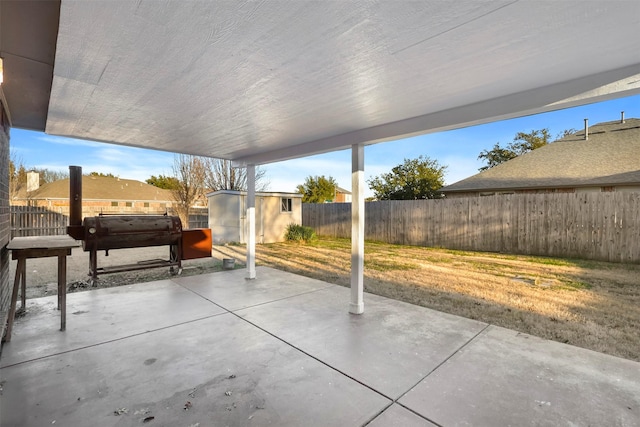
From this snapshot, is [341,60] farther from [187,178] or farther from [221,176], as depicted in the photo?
[221,176]

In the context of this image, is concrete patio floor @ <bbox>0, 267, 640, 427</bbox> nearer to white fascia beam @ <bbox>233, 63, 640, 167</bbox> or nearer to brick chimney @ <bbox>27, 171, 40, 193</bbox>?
white fascia beam @ <bbox>233, 63, 640, 167</bbox>

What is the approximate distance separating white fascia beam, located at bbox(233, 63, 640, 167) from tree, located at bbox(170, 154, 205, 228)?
13.6 metres

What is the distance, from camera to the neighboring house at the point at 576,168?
932 cm

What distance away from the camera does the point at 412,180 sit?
17.1m

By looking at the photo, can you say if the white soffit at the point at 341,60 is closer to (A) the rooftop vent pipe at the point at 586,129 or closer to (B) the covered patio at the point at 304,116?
(B) the covered patio at the point at 304,116

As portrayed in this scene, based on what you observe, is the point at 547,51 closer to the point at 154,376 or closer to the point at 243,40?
the point at 243,40

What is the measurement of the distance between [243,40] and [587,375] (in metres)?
3.64

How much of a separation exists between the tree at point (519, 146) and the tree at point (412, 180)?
540 cm

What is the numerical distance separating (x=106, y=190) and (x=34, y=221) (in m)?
11.6

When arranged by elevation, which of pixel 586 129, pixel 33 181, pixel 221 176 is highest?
pixel 586 129

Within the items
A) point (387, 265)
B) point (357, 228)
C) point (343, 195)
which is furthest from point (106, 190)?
point (343, 195)

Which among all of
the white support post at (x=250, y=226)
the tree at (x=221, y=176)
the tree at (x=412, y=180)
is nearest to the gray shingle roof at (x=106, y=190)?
the tree at (x=221, y=176)

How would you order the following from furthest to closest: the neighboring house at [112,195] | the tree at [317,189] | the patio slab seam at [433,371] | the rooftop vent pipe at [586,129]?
the tree at [317,189], the neighboring house at [112,195], the rooftop vent pipe at [586,129], the patio slab seam at [433,371]

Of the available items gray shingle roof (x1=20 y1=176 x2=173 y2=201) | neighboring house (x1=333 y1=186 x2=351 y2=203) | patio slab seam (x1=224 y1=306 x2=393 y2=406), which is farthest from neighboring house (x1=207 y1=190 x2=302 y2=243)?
neighboring house (x1=333 y1=186 x2=351 y2=203)
